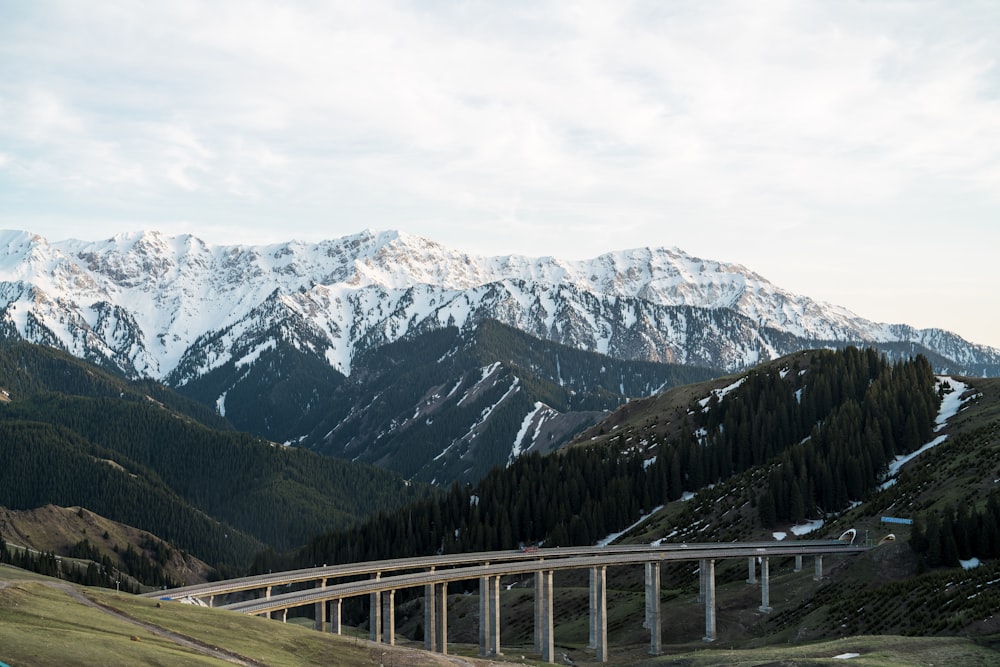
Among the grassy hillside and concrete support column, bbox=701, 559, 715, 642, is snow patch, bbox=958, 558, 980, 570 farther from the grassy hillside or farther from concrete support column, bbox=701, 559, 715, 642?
the grassy hillside

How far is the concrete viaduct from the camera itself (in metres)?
107

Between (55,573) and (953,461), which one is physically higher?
(953,461)

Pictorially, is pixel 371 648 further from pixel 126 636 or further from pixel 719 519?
pixel 719 519

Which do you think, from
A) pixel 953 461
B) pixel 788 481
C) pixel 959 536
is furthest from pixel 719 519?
pixel 959 536

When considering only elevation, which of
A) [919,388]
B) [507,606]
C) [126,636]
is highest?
[919,388]

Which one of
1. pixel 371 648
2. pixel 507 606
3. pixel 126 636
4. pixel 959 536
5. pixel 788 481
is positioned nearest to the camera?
pixel 126 636

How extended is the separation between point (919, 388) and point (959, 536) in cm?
8532

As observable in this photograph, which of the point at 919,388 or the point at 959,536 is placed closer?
the point at 959,536

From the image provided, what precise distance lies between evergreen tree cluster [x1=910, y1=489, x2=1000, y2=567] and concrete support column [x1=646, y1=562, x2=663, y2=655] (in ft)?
94.9

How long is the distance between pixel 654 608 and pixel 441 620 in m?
25.2

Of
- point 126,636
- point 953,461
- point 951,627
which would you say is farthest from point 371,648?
point 953,461

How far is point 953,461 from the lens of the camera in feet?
494

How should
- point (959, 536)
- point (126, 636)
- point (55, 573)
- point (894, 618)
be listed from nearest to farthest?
point (126, 636), point (894, 618), point (959, 536), point (55, 573)

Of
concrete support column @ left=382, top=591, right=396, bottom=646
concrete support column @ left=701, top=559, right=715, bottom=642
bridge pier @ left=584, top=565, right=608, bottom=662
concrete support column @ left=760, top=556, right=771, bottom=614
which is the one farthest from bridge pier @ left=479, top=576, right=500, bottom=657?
concrete support column @ left=760, top=556, right=771, bottom=614
